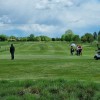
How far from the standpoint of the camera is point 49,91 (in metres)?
18.5

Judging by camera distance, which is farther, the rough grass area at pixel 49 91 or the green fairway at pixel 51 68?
the green fairway at pixel 51 68

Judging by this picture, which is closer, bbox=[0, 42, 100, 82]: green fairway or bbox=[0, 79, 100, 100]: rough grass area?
bbox=[0, 79, 100, 100]: rough grass area

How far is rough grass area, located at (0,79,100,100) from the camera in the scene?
17.5 m

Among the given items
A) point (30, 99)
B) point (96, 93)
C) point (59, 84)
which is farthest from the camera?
point (59, 84)

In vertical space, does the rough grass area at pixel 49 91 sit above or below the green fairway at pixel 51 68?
above

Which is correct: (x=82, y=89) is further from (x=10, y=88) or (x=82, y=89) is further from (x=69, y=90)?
(x=10, y=88)

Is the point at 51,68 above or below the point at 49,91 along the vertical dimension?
below

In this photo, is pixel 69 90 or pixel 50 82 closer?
pixel 69 90

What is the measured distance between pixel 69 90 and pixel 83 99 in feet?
3.51

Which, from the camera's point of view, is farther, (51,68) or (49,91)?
(51,68)

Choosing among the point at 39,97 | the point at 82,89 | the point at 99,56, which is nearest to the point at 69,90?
the point at 82,89

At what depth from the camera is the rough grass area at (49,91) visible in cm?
1755

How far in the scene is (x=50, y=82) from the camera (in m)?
20.3

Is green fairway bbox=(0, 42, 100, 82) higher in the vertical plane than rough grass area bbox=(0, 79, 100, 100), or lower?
lower
